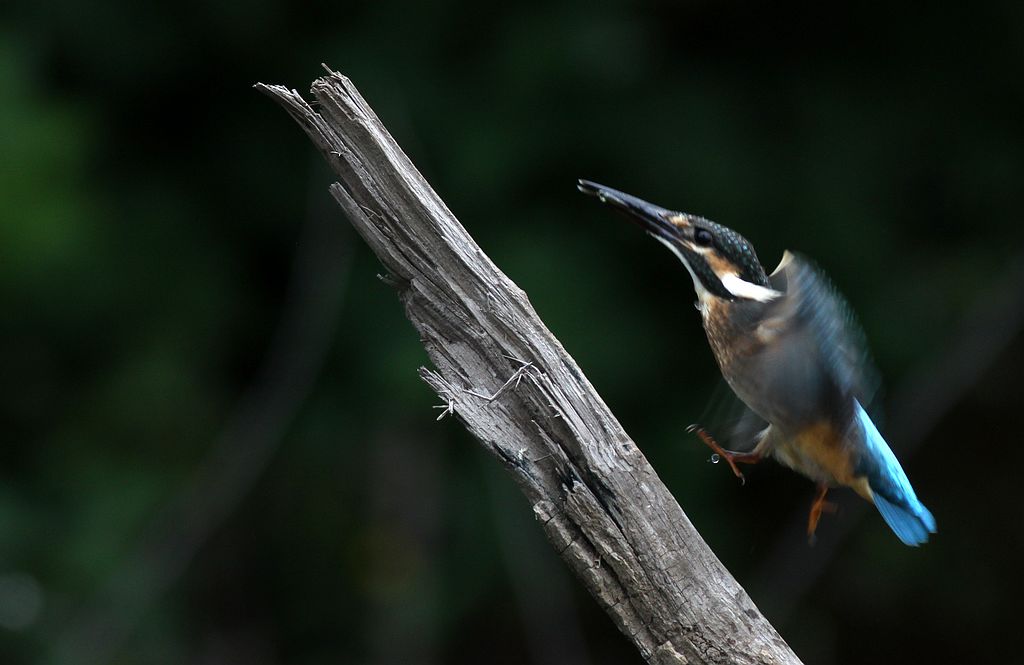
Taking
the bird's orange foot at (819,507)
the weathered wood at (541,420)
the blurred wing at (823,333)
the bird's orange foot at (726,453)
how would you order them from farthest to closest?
the bird's orange foot at (819,507) < the bird's orange foot at (726,453) < the blurred wing at (823,333) < the weathered wood at (541,420)

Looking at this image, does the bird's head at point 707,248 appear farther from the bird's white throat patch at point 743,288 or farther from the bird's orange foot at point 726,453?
the bird's orange foot at point 726,453

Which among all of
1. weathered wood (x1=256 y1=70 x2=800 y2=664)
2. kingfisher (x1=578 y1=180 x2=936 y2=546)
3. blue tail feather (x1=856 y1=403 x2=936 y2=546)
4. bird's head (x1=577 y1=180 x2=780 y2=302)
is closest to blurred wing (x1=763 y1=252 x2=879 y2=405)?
kingfisher (x1=578 y1=180 x2=936 y2=546)

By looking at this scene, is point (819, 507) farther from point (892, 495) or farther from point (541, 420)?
point (541, 420)

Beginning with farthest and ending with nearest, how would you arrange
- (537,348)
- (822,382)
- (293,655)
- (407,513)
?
1. (293,655)
2. (407,513)
3. (822,382)
4. (537,348)

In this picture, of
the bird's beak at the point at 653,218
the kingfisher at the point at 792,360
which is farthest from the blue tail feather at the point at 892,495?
the bird's beak at the point at 653,218

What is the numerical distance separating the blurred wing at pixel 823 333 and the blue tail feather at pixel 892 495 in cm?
21

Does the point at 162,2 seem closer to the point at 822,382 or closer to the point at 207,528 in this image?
the point at 207,528

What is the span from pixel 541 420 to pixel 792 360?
566mm

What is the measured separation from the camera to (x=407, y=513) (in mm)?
3787

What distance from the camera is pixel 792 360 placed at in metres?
1.99

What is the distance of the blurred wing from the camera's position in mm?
1916

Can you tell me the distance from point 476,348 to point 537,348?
10 cm

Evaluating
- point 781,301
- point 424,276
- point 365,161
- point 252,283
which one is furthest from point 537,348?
point 252,283

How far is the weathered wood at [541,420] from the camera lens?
1629mm
